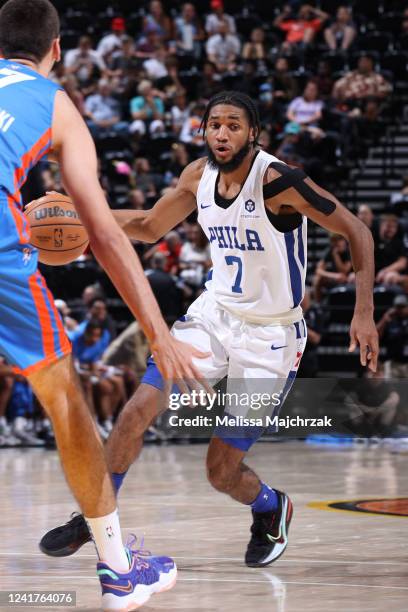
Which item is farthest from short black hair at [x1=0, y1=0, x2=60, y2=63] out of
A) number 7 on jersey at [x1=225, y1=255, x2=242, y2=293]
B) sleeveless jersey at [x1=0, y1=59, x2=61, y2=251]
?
number 7 on jersey at [x1=225, y1=255, x2=242, y2=293]

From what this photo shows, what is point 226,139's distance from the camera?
206 inches

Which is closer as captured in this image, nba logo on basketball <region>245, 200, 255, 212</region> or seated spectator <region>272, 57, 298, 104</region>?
nba logo on basketball <region>245, 200, 255, 212</region>

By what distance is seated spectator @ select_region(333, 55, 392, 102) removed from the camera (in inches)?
588

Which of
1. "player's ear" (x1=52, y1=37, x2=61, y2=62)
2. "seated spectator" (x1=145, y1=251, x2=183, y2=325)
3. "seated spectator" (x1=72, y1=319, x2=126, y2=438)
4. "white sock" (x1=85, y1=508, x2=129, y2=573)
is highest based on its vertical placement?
"player's ear" (x1=52, y1=37, x2=61, y2=62)

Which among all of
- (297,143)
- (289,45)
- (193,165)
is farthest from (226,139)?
(289,45)

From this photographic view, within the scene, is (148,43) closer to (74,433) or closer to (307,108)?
(307,108)

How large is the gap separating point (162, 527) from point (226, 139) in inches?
82.7

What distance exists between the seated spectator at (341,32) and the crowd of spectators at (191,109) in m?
0.01

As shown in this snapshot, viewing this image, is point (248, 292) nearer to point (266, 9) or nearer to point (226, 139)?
point (226, 139)

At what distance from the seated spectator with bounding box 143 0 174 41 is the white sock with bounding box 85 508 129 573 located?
46.8 ft

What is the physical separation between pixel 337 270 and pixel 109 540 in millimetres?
8864

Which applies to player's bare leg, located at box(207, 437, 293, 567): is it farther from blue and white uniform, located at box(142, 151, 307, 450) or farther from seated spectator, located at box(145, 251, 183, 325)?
seated spectator, located at box(145, 251, 183, 325)

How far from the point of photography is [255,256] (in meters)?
5.20

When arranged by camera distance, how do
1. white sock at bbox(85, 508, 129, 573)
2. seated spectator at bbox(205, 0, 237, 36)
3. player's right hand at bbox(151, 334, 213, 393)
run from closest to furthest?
player's right hand at bbox(151, 334, 213, 393), white sock at bbox(85, 508, 129, 573), seated spectator at bbox(205, 0, 237, 36)
